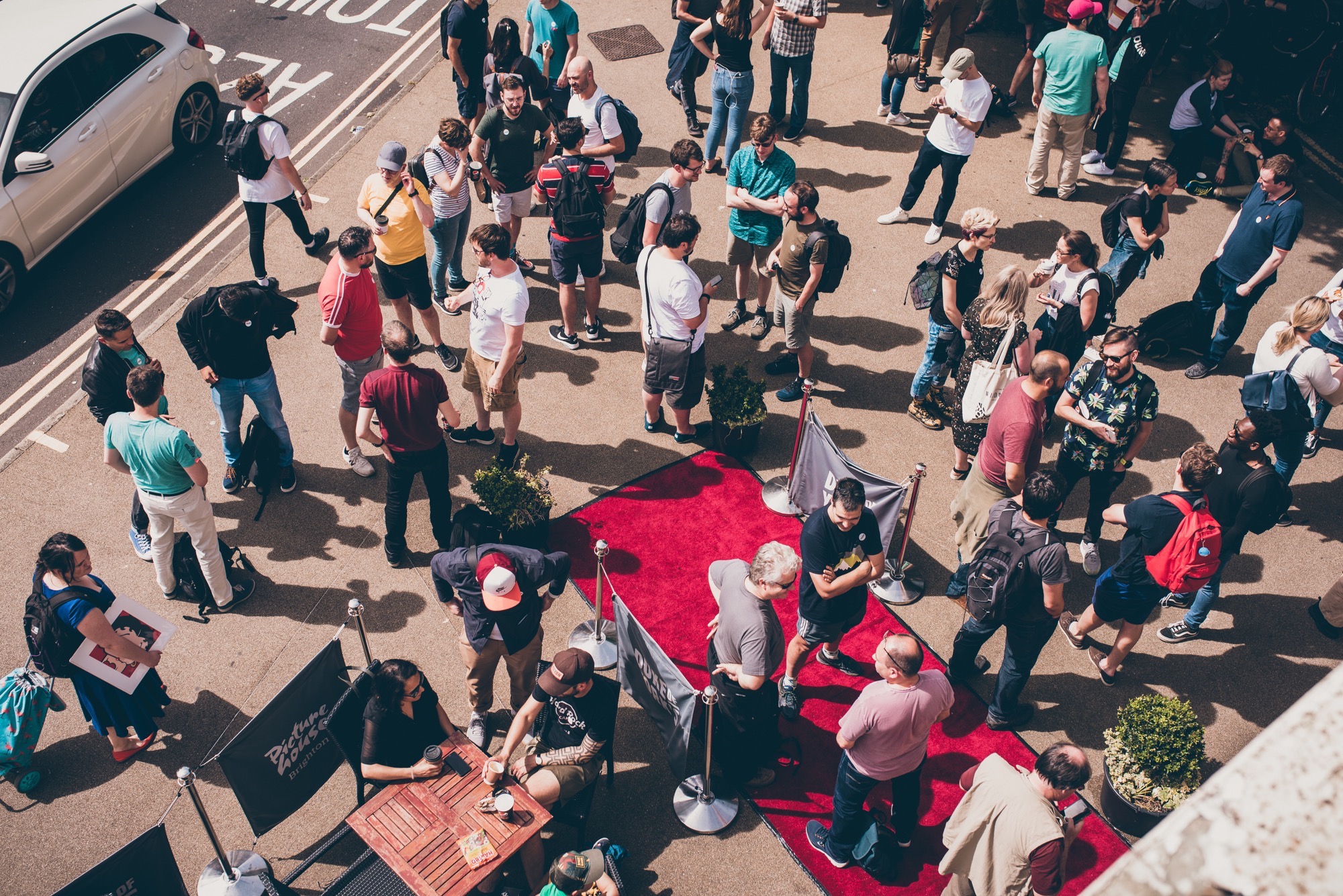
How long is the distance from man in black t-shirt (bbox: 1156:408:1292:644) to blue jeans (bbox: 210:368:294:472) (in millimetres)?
7171

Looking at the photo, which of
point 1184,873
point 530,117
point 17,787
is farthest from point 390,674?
point 530,117

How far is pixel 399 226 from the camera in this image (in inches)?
351

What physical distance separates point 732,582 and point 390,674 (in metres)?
2.12

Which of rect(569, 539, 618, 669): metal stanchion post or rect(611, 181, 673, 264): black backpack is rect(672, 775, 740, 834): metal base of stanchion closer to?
rect(569, 539, 618, 669): metal stanchion post

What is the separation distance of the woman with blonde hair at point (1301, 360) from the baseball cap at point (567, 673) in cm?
597

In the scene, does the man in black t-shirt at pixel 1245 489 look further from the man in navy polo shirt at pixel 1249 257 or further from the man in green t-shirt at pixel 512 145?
the man in green t-shirt at pixel 512 145

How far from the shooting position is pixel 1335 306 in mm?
8672

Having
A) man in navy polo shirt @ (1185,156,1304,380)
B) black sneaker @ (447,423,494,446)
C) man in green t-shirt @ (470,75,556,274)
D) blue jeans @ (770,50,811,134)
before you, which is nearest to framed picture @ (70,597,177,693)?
black sneaker @ (447,423,494,446)

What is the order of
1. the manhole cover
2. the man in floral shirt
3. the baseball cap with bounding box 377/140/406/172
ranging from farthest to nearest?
1. the manhole cover
2. the baseball cap with bounding box 377/140/406/172
3. the man in floral shirt

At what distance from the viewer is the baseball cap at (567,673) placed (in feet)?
19.4

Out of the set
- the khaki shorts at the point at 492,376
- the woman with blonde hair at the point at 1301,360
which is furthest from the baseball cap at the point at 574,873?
the woman with blonde hair at the point at 1301,360

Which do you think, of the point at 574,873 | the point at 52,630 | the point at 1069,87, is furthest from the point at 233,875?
the point at 1069,87

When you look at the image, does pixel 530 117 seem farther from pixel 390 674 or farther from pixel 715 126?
pixel 390 674

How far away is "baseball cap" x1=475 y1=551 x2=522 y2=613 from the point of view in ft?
20.7
